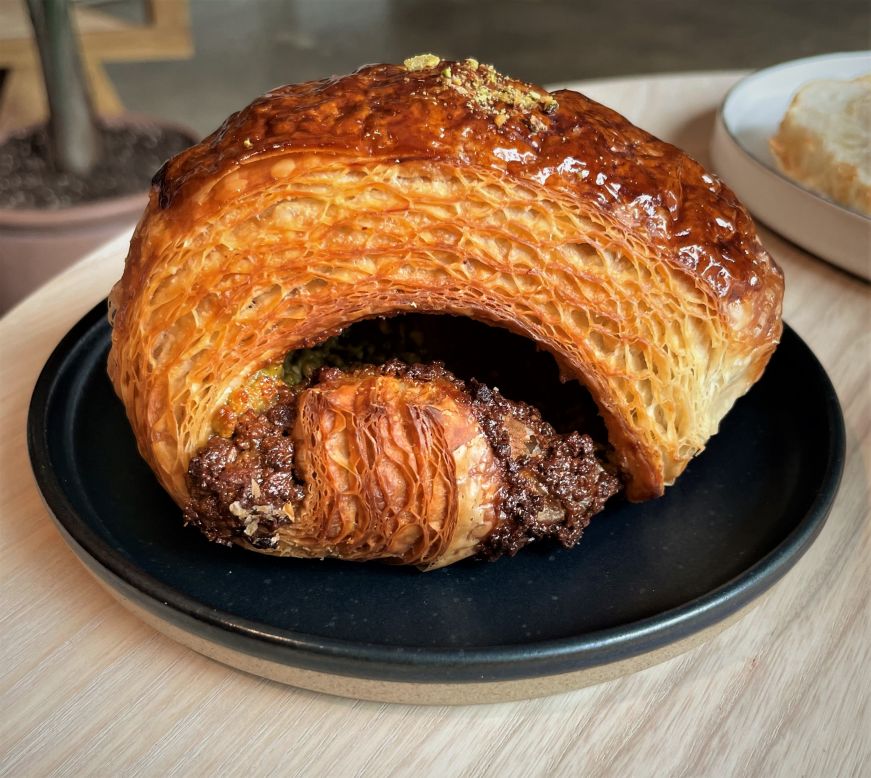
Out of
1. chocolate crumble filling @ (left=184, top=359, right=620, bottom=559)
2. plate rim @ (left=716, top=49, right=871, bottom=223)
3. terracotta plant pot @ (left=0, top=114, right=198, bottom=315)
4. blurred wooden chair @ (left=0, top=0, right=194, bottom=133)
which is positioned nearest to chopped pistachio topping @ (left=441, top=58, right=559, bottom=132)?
chocolate crumble filling @ (left=184, top=359, right=620, bottom=559)

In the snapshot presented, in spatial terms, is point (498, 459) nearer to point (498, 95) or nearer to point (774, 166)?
point (498, 95)

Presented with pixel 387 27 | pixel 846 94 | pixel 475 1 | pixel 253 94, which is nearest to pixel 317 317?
pixel 846 94

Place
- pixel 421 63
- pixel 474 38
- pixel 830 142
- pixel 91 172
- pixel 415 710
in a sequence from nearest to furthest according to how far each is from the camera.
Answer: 1. pixel 415 710
2. pixel 421 63
3. pixel 830 142
4. pixel 91 172
5. pixel 474 38

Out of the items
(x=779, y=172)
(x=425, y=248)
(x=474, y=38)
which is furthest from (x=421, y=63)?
(x=474, y=38)

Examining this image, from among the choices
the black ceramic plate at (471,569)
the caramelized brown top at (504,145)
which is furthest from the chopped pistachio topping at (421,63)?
the black ceramic plate at (471,569)

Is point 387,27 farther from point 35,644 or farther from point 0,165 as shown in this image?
point 35,644

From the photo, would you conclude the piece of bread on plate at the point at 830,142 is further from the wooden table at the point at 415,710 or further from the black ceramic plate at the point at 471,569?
the wooden table at the point at 415,710
